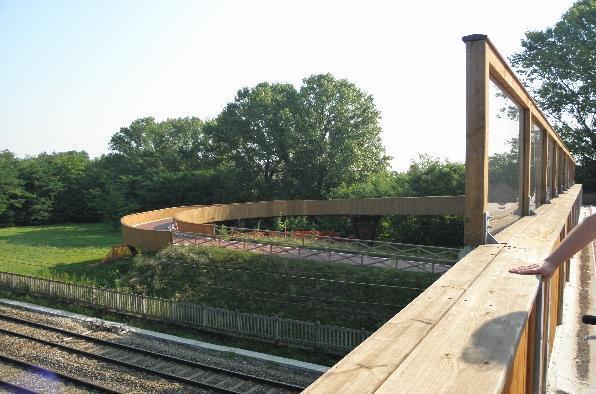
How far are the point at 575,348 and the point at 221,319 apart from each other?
12561 mm

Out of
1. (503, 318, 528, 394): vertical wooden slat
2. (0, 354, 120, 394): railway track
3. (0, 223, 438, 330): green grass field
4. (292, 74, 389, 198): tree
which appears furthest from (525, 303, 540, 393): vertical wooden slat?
(292, 74, 389, 198): tree

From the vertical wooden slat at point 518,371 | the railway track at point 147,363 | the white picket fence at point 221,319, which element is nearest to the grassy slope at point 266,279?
the white picket fence at point 221,319

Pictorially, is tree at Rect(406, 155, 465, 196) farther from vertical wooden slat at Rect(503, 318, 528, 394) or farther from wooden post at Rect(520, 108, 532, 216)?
vertical wooden slat at Rect(503, 318, 528, 394)

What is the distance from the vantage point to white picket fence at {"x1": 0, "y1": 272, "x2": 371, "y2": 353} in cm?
1362

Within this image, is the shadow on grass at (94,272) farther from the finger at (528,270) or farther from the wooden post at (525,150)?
the finger at (528,270)

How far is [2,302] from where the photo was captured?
19312 millimetres

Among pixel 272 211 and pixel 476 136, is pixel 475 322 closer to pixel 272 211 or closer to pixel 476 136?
pixel 476 136

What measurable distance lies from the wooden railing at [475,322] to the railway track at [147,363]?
8453 mm

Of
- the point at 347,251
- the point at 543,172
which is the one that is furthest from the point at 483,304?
the point at 347,251

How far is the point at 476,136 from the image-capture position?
3.79 meters

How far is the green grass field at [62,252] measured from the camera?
2355cm

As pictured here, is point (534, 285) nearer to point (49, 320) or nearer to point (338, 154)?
point (49, 320)

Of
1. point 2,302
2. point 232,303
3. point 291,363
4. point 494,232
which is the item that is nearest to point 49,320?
point 2,302

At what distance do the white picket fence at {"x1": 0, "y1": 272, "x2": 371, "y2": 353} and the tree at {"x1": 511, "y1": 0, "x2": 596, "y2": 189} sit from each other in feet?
105
